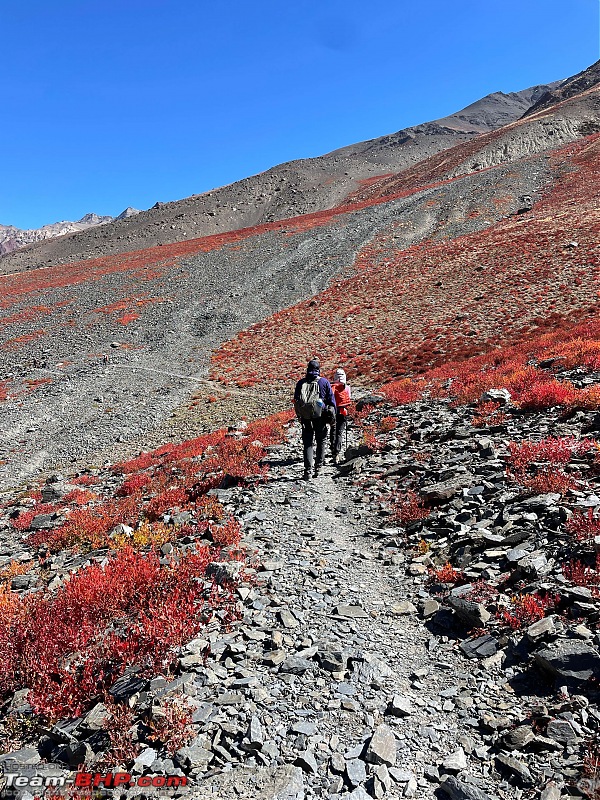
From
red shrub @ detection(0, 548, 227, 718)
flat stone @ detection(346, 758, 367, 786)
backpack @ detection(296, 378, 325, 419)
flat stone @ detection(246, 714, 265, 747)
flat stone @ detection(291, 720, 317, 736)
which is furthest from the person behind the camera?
backpack @ detection(296, 378, 325, 419)

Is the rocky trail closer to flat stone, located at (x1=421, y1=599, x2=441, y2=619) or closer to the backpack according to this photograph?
flat stone, located at (x1=421, y1=599, x2=441, y2=619)

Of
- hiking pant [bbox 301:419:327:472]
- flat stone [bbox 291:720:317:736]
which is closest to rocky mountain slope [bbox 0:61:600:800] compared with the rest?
flat stone [bbox 291:720:317:736]

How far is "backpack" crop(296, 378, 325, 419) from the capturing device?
12.6 m

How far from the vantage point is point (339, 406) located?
46.1ft

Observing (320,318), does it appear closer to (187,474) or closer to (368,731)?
(187,474)

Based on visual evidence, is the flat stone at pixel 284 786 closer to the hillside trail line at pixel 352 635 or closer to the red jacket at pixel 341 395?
the hillside trail line at pixel 352 635

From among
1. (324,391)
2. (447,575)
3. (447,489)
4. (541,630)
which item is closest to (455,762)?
(541,630)

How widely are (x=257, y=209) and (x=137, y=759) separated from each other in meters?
134

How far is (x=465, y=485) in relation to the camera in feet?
32.7

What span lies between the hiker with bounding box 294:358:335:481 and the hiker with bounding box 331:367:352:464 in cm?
81

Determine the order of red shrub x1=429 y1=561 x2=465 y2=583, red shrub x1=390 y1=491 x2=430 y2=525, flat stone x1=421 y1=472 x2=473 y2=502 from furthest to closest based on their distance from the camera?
1. flat stone x1=421 y1=472 x2=473 y2=502
2. red shrub x1=390 y1=491 x2=430 y2=525
3. red shrub x1=429 y1=561 x2=465 y2=583

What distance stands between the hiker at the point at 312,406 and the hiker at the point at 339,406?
0.81m

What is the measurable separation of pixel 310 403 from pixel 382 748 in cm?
886

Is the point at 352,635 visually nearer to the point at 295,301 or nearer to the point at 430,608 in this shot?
the point at 430,608
